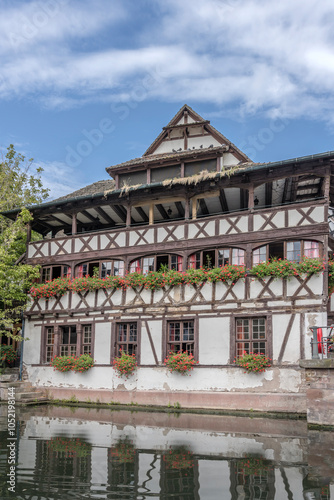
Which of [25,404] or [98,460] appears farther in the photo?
[25,404]

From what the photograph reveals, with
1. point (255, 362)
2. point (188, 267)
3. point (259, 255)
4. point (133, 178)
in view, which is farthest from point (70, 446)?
point (133, 178)

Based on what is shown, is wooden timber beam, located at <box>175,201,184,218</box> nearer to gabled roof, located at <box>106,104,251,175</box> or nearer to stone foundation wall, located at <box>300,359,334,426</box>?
gabled roof, located at <box>106,104,251,175</box>

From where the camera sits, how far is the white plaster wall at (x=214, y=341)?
16359 millimetres

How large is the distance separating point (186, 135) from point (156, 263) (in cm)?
592

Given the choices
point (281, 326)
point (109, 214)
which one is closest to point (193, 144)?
point (109, 214)

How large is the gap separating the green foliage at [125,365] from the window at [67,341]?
1692mm

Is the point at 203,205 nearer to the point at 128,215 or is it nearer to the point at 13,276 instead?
the point at 128,215

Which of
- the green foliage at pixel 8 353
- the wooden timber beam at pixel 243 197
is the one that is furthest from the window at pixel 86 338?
the wooden timber beam at pixel 243 197

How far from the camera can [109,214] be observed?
21.7 m

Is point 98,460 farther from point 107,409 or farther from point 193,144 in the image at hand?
point 193,144

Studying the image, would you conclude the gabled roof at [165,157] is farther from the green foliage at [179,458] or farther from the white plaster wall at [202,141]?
the green foliage at [179,458]

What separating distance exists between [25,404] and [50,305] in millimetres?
4141

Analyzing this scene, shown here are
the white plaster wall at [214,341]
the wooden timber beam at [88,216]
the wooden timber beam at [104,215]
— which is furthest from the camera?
the wooden timber beam at [88,216]

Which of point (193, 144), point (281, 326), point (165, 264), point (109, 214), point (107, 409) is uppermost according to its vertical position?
point (193, 144)
